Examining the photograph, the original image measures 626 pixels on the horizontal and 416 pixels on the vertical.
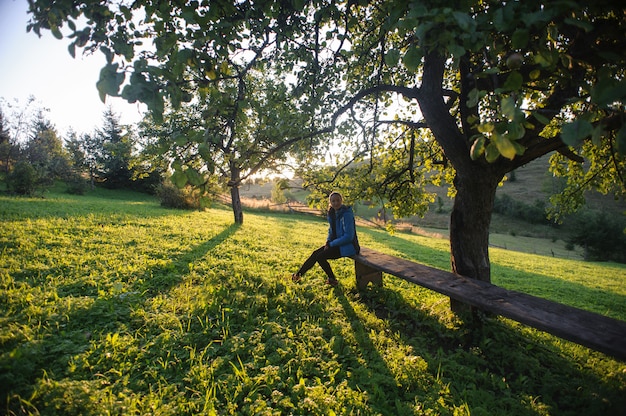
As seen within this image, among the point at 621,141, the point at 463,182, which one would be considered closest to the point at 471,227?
the point at 463,182

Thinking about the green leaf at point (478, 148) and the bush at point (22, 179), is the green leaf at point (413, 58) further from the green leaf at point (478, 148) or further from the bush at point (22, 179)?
the bush at point (22, 179)

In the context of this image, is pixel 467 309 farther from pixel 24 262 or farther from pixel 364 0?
pixel 24 262

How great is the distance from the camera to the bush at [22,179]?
1716cm

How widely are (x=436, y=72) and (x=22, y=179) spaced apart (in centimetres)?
2376

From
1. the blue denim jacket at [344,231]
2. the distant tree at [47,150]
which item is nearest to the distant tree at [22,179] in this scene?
the distant tree at [47,150]

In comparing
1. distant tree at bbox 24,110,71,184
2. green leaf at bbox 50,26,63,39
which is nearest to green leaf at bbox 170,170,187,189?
green leaf at bbox 50,26,63,39

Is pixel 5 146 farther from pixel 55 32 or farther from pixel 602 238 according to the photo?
pixel 602 238

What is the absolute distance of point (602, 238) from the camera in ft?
94.7

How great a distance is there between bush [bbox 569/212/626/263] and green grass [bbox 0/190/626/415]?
116 feet

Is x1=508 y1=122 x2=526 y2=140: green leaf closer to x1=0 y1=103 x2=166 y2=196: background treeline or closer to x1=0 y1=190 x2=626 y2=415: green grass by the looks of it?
x1=0 y1=190 x2=626 y2=415: green grass

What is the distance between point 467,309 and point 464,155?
2686 mm

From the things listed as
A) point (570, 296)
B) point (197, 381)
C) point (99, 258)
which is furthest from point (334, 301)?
point (570, 296)

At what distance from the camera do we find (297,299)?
5191 mm

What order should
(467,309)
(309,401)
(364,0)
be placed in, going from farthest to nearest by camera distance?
(467,309) → (309,401) → (364,0)
